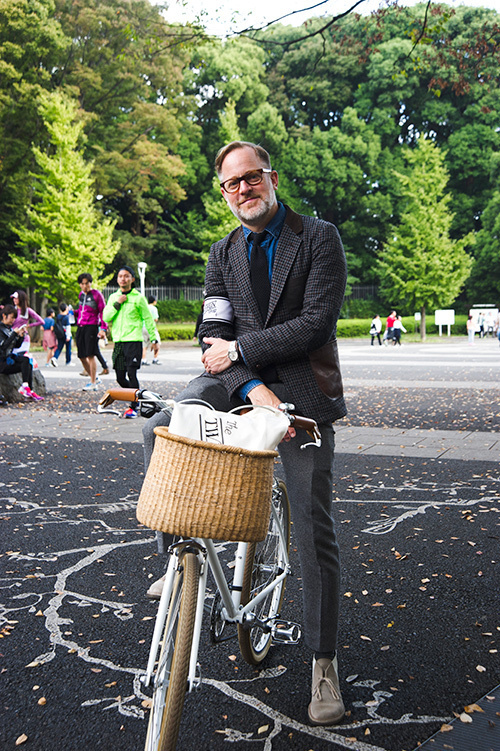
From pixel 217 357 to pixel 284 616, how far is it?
5.02 feet

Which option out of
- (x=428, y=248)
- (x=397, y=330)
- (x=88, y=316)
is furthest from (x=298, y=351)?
(x=428, y=248)

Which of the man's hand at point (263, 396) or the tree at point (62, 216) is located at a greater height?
the tree at point (62, 216)

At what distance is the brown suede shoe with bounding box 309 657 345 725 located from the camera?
2.60m

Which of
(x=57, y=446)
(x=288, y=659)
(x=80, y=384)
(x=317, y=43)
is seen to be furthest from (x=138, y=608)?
(x=317, y=43)

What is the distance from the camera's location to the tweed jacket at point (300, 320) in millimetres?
2662

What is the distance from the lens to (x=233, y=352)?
2.71m

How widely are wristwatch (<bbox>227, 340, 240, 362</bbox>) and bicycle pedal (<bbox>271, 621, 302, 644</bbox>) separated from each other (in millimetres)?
1147

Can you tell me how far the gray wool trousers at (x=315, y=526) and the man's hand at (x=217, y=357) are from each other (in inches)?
4.5

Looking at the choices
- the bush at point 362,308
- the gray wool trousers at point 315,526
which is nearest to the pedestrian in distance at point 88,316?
the gray wool trousers at point 315,526

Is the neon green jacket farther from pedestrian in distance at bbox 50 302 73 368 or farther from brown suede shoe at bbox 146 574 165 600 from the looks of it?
pedestrian in distance at bbox 50 302 73 368

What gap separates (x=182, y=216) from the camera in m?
46.5

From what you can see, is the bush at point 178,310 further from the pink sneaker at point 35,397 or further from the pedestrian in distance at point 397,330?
the pink sneaker at point 35,397

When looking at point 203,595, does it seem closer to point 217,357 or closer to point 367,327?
point 217,357

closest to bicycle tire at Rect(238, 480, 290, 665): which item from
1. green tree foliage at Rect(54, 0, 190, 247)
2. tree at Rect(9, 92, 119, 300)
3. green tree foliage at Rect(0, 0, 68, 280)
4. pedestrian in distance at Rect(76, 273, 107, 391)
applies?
pedestrian in distance at Rect(76, 273, 107, 391)
